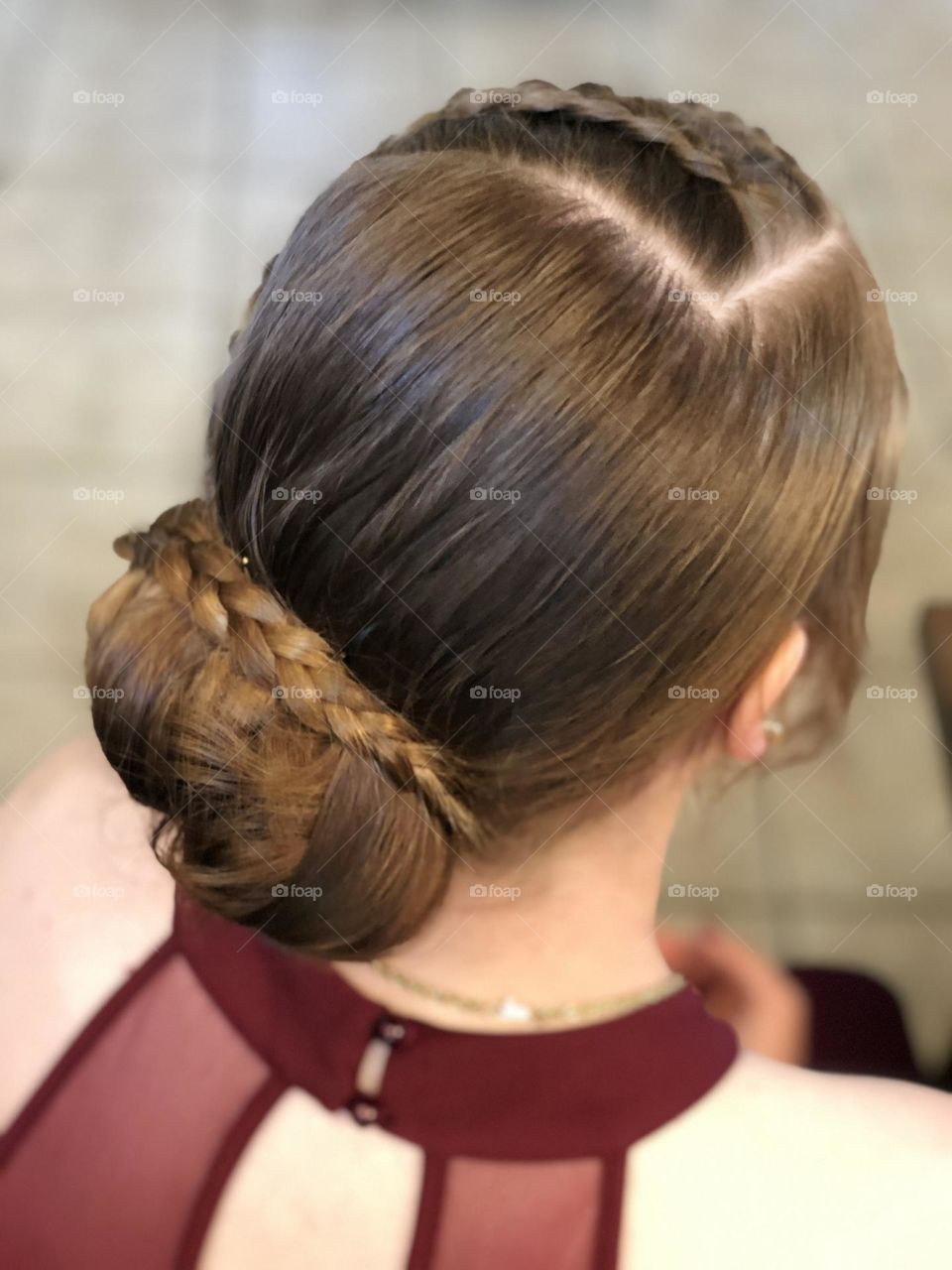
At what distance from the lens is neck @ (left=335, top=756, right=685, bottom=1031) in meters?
0.54

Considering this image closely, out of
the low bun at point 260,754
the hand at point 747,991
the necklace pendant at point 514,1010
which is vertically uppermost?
the low bun at point 260,754

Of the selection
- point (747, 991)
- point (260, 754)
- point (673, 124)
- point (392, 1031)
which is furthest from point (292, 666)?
point (747, 991)

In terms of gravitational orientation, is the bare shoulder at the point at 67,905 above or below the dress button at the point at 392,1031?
below

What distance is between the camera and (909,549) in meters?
1.25

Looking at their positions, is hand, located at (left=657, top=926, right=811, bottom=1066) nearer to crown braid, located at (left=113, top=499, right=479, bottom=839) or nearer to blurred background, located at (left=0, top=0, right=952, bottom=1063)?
blurred background, located at (left=0, top=0, right=952, bottom=1063)

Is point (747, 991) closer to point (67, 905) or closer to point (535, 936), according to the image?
point (535, 936)

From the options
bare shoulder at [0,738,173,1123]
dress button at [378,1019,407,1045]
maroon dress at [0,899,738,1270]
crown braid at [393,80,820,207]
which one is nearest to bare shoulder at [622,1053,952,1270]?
maroon dress at [0,899,738,1270]

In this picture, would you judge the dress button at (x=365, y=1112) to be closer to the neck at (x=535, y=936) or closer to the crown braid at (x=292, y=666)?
the neck at (x=535, y=936)

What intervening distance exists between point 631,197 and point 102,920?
0.54 m

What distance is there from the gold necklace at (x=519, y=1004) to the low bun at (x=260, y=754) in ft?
0.20

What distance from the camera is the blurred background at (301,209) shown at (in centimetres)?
118

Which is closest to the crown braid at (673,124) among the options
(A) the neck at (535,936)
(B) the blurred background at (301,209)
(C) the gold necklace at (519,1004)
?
(A) the neck at (535,936)

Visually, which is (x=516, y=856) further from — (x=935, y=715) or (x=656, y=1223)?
(x=935, y=715)

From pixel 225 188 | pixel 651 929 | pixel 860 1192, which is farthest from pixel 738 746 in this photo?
pixel 225 188
